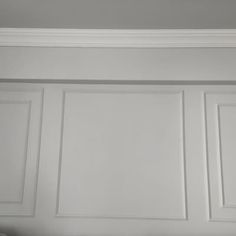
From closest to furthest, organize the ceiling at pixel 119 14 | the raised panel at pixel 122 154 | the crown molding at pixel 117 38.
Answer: the ceiling at pixel 119 14
the raised panel at pixel 122 154
the crown molding at pixel 117 38

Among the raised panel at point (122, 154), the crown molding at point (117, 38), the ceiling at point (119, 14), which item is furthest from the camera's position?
the crown molding at point (117, 38)

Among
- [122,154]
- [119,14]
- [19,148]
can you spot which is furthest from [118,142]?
[119,14]

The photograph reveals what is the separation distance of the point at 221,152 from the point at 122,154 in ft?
1.94

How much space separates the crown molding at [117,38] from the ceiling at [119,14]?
32 millimetres

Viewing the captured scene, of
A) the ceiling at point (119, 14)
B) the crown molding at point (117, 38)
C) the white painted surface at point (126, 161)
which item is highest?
the ceiling at point (119, 14)

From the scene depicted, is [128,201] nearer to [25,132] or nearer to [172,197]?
[172,197]

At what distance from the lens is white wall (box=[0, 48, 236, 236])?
77.2 inches

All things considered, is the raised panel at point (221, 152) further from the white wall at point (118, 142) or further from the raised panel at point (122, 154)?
the raised panel at point (122, 154)

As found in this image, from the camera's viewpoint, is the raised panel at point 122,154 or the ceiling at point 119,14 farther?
the raised panel at point 122,154

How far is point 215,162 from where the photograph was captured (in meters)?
2.03

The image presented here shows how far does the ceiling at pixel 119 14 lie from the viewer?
187 cm

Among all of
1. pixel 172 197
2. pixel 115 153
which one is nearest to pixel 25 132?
pixel 115 153

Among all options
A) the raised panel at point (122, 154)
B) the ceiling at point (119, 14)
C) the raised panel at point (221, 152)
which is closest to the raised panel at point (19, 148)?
the raised panel at point (122, 154)

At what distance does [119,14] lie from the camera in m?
1.97
